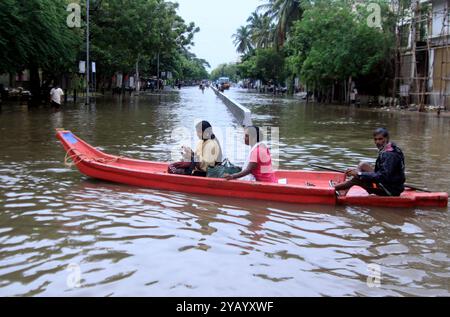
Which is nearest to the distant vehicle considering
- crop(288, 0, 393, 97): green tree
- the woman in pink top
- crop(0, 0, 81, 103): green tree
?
crop(288, 0, 393, 97): green tree

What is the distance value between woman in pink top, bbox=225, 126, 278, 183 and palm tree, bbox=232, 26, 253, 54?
102m

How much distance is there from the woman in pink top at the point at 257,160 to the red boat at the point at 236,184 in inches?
9.2

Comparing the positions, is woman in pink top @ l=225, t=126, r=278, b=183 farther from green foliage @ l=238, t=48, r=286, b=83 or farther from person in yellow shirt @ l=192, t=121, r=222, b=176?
green foliage @ l=238, t=48, r=286, b=83

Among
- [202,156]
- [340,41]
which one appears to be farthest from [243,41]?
[202,156]

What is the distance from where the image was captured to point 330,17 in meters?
37.9

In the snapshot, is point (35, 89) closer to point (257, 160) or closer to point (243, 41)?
point (257, 160)

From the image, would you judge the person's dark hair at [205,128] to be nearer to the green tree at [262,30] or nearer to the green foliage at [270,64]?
the green tree at [262,30]

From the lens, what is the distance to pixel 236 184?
28.3 ft

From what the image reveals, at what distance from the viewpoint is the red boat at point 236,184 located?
8305 mm

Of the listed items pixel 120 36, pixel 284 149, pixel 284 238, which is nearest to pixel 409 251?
pixel 284 238

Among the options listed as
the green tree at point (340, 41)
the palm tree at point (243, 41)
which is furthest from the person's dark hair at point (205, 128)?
the palm tree at point (243, 41)

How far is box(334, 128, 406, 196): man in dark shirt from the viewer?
26.1 feet

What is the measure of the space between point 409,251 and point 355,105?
115ft
